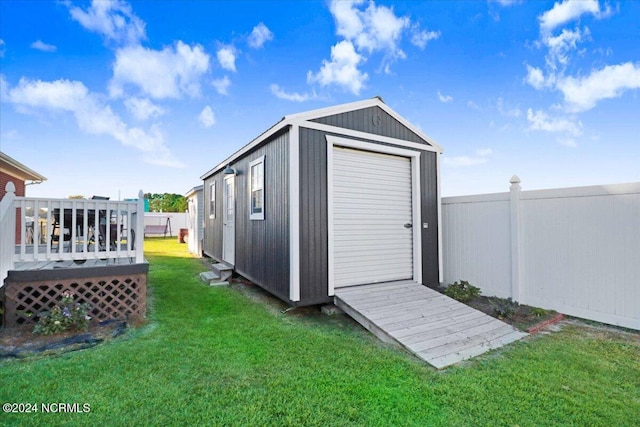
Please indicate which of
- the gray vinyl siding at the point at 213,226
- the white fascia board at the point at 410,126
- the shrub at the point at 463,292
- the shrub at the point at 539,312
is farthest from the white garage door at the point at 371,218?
the gray vinyl siding at the point at 213,226

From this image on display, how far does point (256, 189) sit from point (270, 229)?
1077mm

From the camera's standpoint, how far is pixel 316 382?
236 cm

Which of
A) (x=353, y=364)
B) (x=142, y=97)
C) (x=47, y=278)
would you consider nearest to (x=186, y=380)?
(x=353, y=364)

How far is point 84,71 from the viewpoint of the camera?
7.42m

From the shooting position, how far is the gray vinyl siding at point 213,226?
326 inches

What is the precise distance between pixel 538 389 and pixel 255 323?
3.06 m

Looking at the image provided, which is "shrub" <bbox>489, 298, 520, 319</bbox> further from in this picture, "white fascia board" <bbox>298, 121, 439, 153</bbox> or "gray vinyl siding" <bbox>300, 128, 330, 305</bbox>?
"white fascia board" <bbox>298, 121, 439, 153</bbox>

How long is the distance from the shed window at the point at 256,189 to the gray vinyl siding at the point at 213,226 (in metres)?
2.56

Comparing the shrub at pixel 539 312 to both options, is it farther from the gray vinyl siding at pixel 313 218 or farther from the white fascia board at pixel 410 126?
the white fascia board at pixel 410 126

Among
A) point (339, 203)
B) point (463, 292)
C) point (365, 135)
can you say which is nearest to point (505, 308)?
point (463, 292)

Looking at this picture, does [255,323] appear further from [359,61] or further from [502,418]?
[359,61]

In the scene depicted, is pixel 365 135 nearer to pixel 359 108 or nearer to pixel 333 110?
pixel 359 108

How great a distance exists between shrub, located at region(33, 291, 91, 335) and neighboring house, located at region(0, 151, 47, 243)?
7.91 m

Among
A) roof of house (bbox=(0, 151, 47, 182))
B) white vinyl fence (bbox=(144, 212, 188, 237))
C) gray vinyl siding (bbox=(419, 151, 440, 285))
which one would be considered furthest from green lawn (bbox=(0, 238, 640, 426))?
white vinyl fence (bbox=(144, 212, 188, 237))
